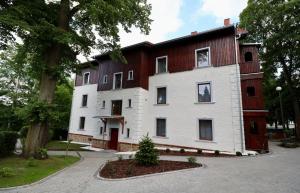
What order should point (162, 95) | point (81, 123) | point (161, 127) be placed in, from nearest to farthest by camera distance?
point (161, 127) → point (162, 95) → point (81, 123)

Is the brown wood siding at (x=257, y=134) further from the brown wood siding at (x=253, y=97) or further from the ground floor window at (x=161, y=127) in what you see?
the ground floor window at (x=161, y=127)

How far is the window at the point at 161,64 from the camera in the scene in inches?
878

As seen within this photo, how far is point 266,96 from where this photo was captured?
3866 cm

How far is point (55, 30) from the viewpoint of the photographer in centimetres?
1412

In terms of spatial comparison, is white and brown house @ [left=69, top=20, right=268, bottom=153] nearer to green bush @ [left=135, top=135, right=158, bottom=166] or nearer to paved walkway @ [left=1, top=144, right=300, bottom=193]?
paved walkway @ [left=1, top=144, right=300, bottom=193]

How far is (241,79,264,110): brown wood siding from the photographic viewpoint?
18469 millimetres

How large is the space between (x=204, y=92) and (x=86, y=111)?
57.3 ft

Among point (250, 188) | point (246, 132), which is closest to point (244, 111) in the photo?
point (246, 132)

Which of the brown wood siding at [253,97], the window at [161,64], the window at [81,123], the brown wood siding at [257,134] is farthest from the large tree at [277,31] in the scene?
the window at [81,123]

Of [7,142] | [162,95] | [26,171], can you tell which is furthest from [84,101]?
[26,171]

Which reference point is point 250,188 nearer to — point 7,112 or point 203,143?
point 203,143

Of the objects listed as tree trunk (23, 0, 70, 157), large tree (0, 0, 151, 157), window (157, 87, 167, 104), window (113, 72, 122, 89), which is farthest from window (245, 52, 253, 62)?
tree trunk (23, 0, 70, 157)

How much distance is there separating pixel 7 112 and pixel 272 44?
34.9 m

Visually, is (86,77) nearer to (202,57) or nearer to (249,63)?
(202,57)
